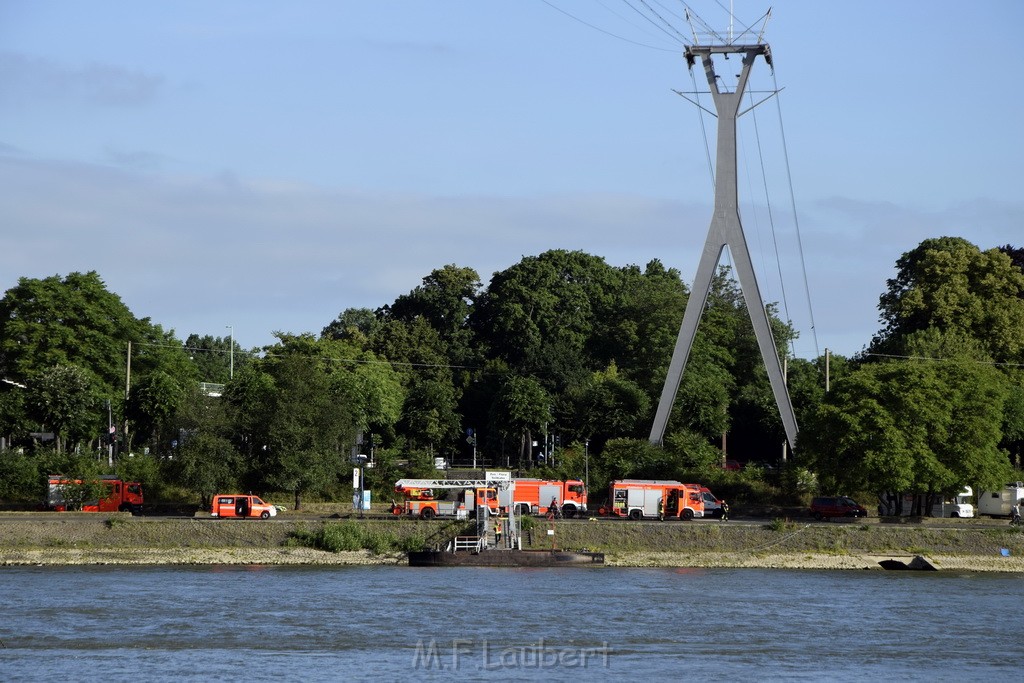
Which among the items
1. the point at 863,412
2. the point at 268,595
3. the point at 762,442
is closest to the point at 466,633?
the point at 268,595

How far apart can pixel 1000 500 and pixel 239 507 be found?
31.1 metres

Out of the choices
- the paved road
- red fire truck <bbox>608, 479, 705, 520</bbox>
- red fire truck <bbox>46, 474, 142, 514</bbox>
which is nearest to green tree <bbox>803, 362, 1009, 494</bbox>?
the paved road

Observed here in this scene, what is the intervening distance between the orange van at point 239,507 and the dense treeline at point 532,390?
2.39 metres

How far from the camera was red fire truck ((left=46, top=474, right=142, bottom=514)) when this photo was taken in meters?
56.6

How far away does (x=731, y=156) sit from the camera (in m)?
63.1

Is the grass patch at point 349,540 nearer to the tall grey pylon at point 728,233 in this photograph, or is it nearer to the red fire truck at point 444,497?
the red fire truck at point 444,497

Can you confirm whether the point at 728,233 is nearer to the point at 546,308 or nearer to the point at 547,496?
the point at 547,496

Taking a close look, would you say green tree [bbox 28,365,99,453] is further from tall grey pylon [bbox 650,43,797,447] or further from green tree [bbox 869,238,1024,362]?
green tree [bbox 869,238,1024,362]

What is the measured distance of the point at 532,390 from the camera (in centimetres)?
7538

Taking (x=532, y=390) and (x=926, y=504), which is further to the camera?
(x=532, y=390)

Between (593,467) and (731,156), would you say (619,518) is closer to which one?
(593,467)

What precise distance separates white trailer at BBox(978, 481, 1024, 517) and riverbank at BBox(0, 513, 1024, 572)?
7.31 meters

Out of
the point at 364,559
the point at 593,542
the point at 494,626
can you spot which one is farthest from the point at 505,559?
the point at 494,626

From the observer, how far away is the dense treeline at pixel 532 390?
54.8 meters
